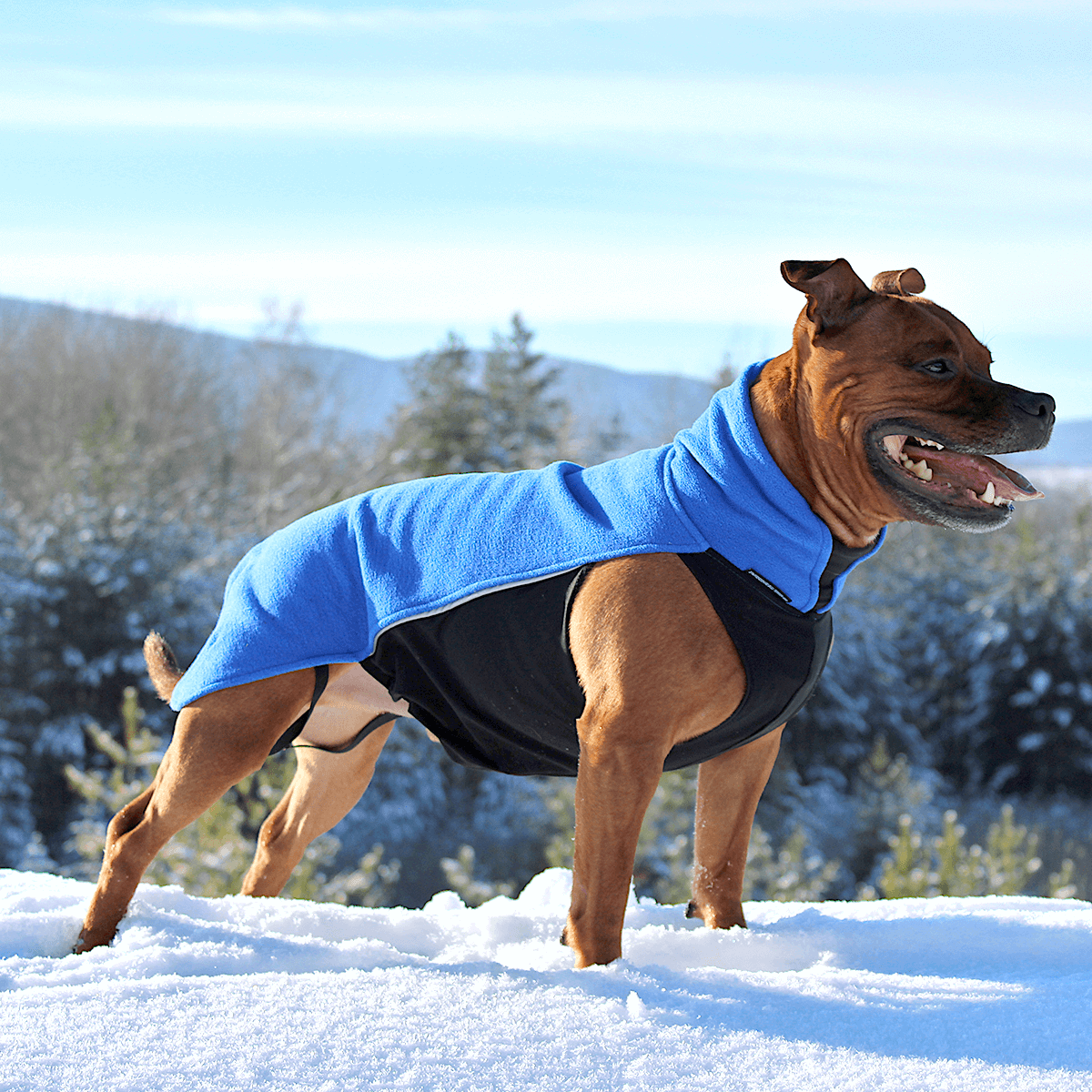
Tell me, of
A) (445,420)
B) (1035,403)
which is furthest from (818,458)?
(445,420)

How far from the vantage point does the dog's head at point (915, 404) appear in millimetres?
2795

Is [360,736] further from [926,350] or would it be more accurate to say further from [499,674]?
[926,350]

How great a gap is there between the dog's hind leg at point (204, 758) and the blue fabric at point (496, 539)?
0.06 metres

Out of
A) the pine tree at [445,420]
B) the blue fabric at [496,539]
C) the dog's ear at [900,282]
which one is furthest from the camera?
the pine tree at [445,420]

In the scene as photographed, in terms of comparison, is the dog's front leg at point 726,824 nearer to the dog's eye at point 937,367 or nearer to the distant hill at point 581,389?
the dog's eye at point 937,367

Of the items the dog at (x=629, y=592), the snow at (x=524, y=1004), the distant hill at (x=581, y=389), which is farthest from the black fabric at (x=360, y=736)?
the distant hill at (x=581, y=389)

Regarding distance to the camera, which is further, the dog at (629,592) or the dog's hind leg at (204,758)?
the dog's hind leg at (204,758)

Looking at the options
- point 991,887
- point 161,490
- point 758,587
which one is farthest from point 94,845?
point 161,490

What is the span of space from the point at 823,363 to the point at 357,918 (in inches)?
85.4

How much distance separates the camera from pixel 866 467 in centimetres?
284

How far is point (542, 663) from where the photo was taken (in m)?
3.02

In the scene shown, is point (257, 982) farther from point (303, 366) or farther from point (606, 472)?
point (303, 366)

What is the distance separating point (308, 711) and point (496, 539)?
0.78 m

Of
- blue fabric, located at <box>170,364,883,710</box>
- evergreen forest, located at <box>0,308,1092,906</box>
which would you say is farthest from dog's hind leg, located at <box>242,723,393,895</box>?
evergreen forest, located at <box>0,308,1092,906</box>
